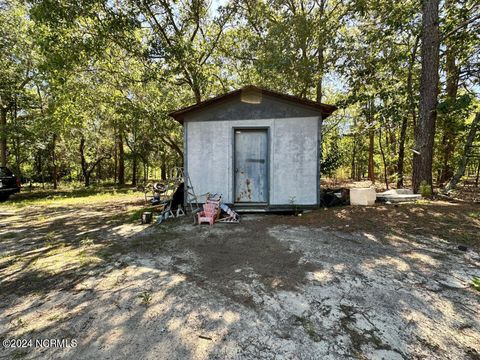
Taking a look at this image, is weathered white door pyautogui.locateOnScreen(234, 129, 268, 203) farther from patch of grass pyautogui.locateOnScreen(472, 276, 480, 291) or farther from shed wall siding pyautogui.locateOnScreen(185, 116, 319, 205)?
patch of grass pyautogui.locateOnScreen(472, 276, 480, 291)

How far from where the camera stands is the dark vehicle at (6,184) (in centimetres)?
958

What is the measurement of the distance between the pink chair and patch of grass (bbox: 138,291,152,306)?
291cm

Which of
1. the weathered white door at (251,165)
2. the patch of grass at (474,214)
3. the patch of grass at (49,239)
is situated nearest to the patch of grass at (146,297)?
the patch of grass at (49,239)

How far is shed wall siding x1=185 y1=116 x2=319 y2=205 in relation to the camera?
20.5 ft

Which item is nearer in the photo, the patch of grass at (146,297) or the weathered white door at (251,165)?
the patch of grass at (146,297)

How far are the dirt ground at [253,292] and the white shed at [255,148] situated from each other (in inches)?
65.1

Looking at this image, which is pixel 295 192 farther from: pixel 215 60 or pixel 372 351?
pixel 215 60

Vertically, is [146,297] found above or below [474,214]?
below

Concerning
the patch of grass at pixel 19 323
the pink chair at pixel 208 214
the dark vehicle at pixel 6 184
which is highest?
the dark vehicle at pixel 6 184

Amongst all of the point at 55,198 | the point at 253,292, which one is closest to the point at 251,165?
the point at 253,292

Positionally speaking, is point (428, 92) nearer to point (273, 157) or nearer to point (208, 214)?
point (273, 157)

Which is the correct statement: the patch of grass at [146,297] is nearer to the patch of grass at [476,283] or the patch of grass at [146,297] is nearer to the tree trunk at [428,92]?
the patch of grass at [476,283]

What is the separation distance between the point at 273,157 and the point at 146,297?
4.61 meters

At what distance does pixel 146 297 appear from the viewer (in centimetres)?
252
